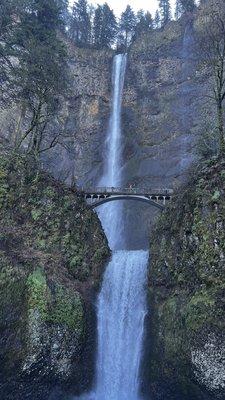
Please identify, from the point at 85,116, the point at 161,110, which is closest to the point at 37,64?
the point at 161,110

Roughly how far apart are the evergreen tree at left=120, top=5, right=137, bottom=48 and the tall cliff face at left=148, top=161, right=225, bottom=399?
185 feet

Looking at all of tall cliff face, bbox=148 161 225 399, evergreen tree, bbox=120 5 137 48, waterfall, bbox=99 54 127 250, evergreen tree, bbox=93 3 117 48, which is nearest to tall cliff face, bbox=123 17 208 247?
waterfall, bbox=99 54 127 250

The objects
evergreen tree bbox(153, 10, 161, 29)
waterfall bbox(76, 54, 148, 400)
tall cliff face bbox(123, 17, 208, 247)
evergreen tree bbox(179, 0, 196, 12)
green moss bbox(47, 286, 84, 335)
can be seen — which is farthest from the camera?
evergreen tree bbox(153, 10, 161, 29)

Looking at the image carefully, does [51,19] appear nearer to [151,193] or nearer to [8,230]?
[151,193]

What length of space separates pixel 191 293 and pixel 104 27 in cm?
5713

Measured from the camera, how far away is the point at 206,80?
163ft

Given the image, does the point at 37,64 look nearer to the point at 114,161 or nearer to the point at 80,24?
the point at 114,161

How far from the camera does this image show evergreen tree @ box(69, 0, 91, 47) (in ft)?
226

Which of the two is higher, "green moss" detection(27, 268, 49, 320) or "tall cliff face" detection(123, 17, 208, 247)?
"tall cliff face" detection(123, 17, 208, 247)

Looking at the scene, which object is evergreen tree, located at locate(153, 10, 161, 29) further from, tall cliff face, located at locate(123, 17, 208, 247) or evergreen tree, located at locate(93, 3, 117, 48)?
tall cliff face, located at locate(123, 17, 208, 247)

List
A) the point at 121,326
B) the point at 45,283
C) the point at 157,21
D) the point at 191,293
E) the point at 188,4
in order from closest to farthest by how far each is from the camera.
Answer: the point at 191,293 < the point at 45,283 < the point at 121,326 < the point at 188,4 < the point at 157,21

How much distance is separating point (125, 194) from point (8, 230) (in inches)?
510

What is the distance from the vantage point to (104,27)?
219 ft

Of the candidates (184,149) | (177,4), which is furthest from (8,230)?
(177,4)
